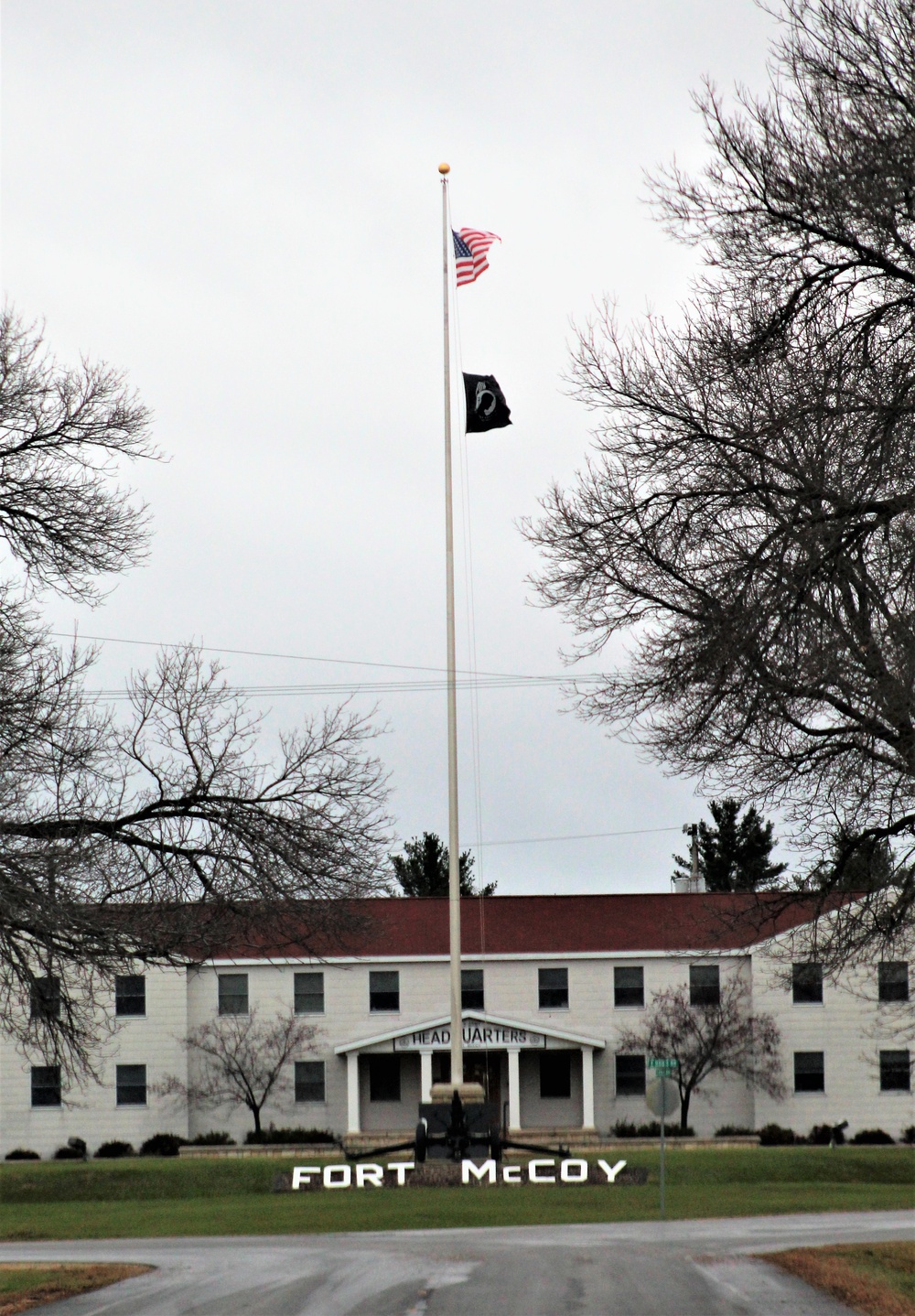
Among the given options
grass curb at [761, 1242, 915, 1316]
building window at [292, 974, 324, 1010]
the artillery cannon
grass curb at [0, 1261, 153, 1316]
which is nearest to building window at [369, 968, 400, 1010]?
building window at [292, 974, 324, 1010]

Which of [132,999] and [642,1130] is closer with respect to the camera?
[642,1130]

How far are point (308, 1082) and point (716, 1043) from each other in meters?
13.1

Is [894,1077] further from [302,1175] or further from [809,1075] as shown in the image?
[302,1175]

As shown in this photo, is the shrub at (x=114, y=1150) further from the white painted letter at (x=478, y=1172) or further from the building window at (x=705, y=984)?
the white painted letter at (x=478, y=1172)

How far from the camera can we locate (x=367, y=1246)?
19641 mm

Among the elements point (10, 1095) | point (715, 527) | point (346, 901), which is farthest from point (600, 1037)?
point (715, 527)

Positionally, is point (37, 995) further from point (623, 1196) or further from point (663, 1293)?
point (623, 1196)

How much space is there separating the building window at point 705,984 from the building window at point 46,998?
36.5 metres

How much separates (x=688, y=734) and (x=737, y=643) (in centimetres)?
353

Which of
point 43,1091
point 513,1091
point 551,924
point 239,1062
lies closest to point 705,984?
point 551,924

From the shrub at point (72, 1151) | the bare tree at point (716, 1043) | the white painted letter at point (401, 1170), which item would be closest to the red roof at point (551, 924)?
the bare tree at point (716, 1043)

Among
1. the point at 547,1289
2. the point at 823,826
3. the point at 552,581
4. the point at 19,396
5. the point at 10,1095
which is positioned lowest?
the point at 10,1095

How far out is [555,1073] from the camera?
51.6m

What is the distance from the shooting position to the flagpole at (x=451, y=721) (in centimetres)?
3083
